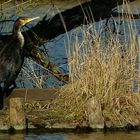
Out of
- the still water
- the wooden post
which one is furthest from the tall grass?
the wooden post

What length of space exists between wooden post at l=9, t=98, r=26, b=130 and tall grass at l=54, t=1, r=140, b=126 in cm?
61

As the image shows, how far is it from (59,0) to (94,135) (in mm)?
18534

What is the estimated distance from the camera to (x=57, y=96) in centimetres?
1034

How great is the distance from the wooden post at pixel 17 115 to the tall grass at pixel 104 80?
61 cm

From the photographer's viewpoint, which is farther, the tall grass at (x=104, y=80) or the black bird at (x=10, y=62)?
the black bird at (x=10, y=62)

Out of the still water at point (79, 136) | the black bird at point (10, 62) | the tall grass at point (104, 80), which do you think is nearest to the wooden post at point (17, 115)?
the still water at point (79, 136)

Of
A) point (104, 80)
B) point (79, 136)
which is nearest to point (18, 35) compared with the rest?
point (104, 80)

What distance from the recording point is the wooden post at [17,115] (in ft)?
30.8

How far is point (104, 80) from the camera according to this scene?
9.73m

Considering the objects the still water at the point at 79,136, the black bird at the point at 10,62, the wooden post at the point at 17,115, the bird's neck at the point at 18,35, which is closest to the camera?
the still water at the point at 79,136

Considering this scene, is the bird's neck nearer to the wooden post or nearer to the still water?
the wooden post

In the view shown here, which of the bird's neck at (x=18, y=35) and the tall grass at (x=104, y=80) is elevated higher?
the bird's neck at (x=18, y=35)

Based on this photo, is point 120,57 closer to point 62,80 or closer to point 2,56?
point 2,56

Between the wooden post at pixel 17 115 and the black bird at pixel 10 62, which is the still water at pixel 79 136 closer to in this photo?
the wooden post at pixel 17 115
